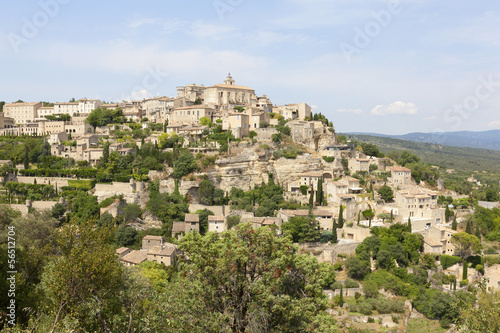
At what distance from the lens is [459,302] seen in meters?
29.0

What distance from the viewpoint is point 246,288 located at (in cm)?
1203

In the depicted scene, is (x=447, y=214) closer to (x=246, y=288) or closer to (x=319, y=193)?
(x=319, y=193)

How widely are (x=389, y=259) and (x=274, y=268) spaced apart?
80.8 ft

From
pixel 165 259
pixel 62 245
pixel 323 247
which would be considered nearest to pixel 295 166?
pixel 323 247

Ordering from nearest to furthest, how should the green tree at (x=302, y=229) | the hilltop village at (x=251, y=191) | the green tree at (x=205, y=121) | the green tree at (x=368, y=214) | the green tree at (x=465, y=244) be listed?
the green tree at (x=465, y=244)
the hilltop village at (x=251, y=191)
the green tree at (x=302, y=229)
the green tree at (x=368, y=214)
the green tree at (x=205, y=121)

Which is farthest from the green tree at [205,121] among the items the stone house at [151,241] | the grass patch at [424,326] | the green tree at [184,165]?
the grass patch at [424,326]

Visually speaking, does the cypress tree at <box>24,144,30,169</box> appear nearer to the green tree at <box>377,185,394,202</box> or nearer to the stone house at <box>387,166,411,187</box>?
the green tree at <box>377,185,394,202</box>

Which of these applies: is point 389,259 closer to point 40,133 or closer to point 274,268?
point 274,268

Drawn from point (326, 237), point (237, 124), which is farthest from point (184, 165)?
point (326, 237)

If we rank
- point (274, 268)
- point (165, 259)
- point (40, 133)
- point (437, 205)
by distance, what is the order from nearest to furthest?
point (274, 268)
point (165, 259)
point (437, 205)
point (40, 133)

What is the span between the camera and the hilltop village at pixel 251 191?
34594mm

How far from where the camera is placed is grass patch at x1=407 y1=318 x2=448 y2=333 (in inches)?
1124

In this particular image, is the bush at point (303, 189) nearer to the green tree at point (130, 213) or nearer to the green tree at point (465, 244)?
the green tree at point (465, 244)

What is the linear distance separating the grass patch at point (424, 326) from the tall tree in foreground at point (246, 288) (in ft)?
63.0
